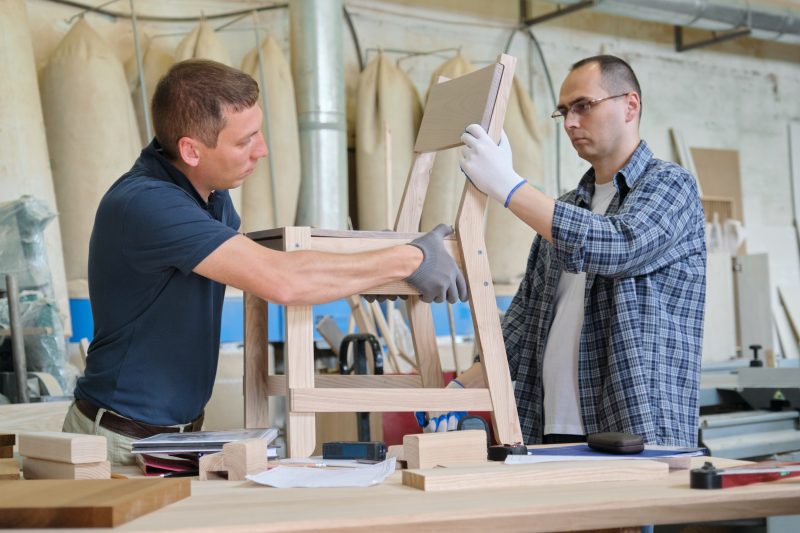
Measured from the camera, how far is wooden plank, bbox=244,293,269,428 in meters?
1.89

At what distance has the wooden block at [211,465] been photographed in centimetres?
143

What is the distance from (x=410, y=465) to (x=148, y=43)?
405 centimetres

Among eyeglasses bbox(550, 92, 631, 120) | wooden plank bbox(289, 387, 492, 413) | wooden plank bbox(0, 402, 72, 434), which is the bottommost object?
wooden plank bbox(0, 402, 72, 434)

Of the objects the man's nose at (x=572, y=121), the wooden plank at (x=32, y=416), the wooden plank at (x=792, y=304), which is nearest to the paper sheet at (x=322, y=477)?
the man's nose at (x=572, y=121)

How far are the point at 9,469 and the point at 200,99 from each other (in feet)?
2.49

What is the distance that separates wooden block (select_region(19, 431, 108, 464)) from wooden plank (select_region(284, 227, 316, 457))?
0.40m

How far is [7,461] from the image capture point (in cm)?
155

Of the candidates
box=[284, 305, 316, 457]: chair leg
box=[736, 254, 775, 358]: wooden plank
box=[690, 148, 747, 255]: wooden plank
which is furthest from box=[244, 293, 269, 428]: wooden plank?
box=[690, 148, 747, 255]: wooden plank

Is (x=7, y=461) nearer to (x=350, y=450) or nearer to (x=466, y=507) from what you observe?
(x=350, y=450)

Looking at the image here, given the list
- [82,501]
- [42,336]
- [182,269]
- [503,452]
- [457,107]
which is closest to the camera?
[82,501]

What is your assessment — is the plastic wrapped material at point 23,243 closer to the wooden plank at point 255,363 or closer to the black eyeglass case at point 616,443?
the wooden plank at point 255,363

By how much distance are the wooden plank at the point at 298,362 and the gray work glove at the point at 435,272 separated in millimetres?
216

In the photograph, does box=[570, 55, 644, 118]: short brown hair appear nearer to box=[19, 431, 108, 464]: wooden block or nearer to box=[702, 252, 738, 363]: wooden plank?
box=[19, 431, 108, 464]: wooden block

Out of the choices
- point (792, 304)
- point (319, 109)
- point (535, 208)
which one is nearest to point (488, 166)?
point (535, 208)
